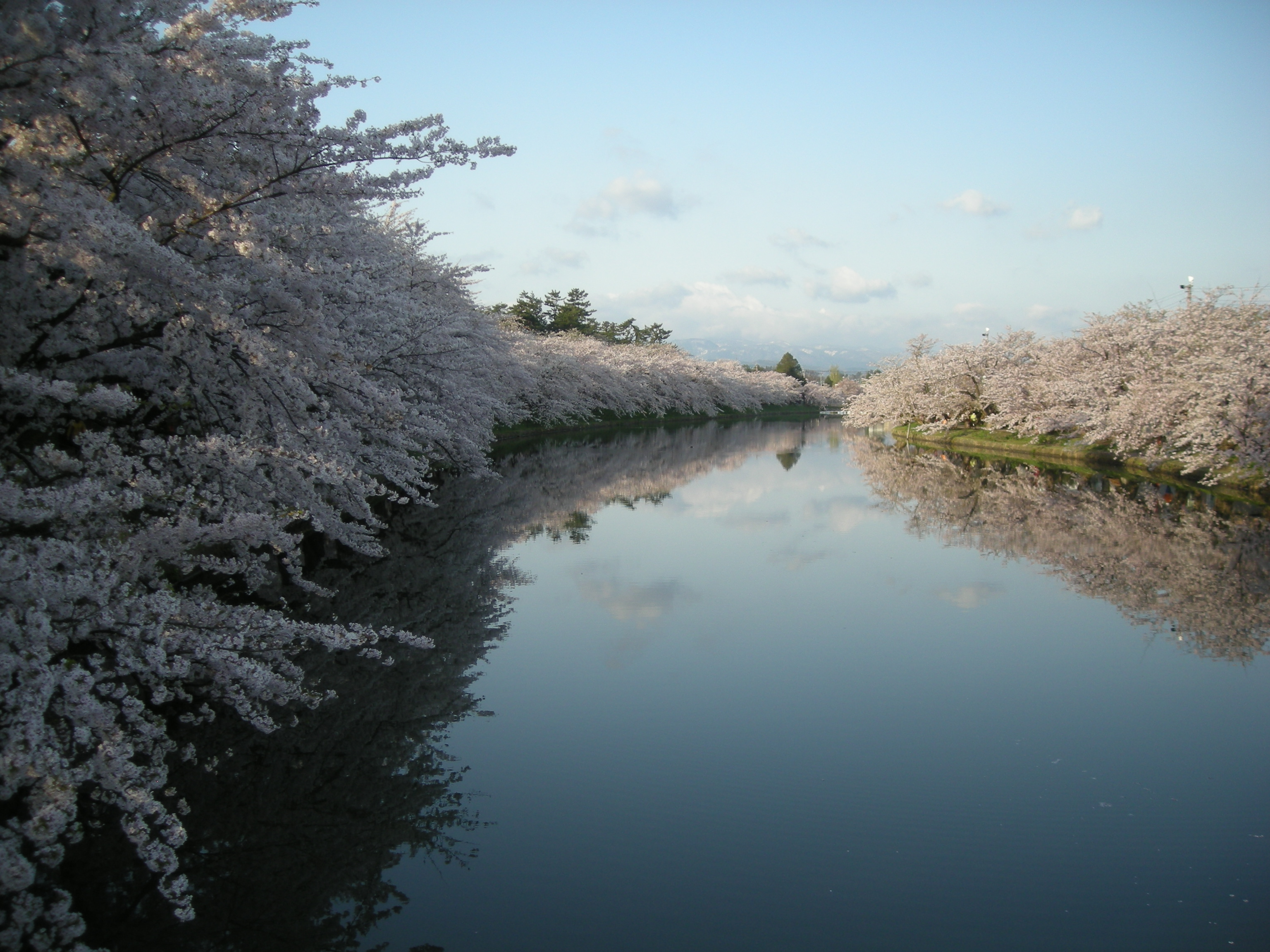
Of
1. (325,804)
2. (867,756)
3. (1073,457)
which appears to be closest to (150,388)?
(325,804)

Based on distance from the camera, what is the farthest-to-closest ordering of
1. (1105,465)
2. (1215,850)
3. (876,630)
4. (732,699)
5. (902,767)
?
(1105,465), (876,630), (732,699), (902,767), (1215,850)

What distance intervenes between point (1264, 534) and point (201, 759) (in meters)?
15.2

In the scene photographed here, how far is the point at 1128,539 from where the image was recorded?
43.3ft

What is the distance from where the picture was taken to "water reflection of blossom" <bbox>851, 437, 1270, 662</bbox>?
9.24m

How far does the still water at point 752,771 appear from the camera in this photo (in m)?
4.01

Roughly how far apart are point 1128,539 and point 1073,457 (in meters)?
14.1

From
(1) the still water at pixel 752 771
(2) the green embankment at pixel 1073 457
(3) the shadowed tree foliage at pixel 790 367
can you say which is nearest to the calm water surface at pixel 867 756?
(1) the still water at pixel 752 771

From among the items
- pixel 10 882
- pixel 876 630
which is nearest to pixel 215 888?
pixel 10 882

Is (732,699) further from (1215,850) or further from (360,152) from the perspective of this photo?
(360,152)

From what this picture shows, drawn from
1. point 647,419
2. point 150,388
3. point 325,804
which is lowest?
point 325,804

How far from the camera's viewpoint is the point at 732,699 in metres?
6.77

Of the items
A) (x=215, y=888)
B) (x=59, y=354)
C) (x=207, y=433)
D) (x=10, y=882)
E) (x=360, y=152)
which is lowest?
(x=215, y=888)

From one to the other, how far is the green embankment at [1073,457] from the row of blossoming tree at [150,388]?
18122 millimetres

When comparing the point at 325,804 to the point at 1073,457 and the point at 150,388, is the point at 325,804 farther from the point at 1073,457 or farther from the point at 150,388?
the point at 1073,457
